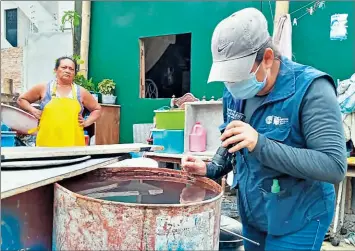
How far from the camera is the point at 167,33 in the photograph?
5.21 meters

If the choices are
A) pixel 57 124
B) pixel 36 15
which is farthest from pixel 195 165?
pixel 36 15

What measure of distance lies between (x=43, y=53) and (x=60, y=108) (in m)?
4.90

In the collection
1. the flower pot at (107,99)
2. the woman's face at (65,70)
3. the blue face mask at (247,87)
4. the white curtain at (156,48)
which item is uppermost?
the white curtain at (156,48)

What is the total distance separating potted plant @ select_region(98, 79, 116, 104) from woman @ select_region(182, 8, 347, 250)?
4.28 meters

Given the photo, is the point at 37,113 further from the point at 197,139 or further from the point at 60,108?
the point at 197,139

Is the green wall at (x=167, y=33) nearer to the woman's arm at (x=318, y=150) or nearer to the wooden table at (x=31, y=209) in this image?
the woman's arm at (x=318, y=150)

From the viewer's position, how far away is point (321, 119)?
3.74 feet

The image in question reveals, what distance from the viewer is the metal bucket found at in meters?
1.10

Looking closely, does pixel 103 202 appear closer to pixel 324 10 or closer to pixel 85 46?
pixel 324 10

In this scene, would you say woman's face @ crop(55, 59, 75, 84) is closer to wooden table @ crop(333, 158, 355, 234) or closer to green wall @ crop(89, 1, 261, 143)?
green wall @ crop(89, 1, 261, 143)

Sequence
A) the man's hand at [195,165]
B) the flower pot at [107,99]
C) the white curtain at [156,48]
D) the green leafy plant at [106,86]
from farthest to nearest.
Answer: the white curtain at [156,48], the green leafy plant at [106,86], the flower pot at [107,99], the man's hand at [195,165]

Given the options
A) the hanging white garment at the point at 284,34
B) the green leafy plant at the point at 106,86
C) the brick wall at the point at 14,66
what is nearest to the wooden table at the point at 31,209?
the hanging white garment at the point at 284,34

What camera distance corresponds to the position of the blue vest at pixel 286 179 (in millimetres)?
1250

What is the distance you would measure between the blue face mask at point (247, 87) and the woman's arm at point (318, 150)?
0.22 meters
